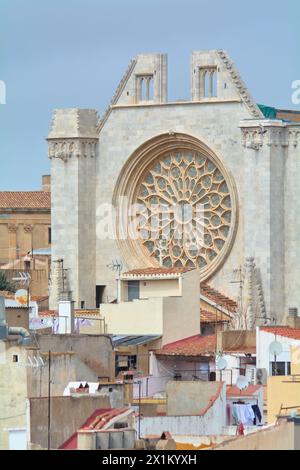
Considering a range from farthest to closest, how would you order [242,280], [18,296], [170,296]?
[242,280]
[170,296]
[18,296]

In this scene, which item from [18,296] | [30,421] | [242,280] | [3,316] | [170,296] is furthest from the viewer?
[242,280]

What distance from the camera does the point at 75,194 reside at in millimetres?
85625

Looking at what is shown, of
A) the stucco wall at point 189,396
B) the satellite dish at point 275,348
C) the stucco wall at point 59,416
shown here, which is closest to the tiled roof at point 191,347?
the satellite dish at point 275,348

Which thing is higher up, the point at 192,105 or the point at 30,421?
the point at 192,105

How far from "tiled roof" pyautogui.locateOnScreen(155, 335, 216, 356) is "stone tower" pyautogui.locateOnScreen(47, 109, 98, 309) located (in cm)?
1015

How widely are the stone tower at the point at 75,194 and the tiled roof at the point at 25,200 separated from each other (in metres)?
17.4

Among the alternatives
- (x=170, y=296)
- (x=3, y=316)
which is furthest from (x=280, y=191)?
(x=3, y=316)

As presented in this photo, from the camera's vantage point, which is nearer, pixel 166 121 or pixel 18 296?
pixel 18 296

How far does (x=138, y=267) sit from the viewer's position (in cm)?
8544

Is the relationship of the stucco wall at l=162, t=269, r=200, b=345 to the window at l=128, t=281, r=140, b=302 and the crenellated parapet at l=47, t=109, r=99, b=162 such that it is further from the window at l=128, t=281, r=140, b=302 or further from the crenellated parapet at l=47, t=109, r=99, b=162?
the crenellated parapet at l=47, t=109, r=99, b=162

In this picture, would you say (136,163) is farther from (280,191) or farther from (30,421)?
(30,421)

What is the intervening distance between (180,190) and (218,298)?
4659 millimetres

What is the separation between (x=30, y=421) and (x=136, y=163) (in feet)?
121

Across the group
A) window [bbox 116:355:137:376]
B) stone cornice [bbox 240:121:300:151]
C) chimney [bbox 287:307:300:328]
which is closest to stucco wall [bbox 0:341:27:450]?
window [bbox 116:355:137:376]
